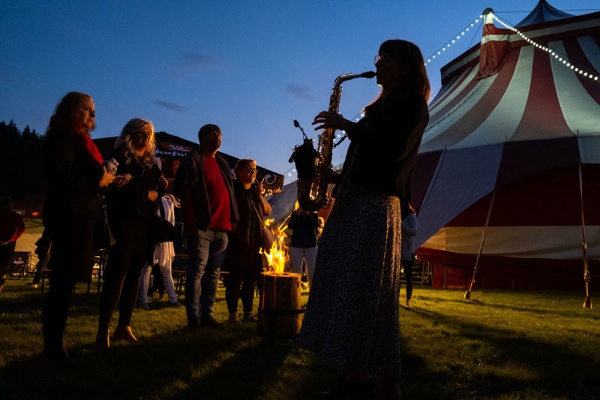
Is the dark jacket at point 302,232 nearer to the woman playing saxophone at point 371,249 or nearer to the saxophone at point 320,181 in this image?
the saxophone at point 320,181

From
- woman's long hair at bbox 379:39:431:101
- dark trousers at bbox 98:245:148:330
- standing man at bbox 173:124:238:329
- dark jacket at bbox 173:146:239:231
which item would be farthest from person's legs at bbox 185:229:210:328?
woman's long hair at bbox 379:39:431:101

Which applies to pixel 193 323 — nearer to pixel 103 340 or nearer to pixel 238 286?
pixel 238 286

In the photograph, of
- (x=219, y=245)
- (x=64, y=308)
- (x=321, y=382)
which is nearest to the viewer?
(x=321, y=382)

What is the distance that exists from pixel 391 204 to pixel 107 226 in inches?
68.5

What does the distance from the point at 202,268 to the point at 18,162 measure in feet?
127

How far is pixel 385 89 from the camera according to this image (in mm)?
2635

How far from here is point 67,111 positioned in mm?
3180

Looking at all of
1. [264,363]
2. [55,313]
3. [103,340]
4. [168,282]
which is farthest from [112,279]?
[168,282]

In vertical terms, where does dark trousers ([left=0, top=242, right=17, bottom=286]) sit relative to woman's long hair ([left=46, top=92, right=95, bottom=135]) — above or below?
below

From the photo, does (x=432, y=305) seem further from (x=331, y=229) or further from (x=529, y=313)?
(x=331, y=229)

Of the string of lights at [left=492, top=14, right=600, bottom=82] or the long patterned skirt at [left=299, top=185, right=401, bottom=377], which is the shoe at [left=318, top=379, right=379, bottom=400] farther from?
the string of lights at [left=492, top=14, right=600, bottom=82]

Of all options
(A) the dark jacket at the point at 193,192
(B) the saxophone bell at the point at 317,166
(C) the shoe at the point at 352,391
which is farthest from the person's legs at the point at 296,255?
(C) the shoe at the point at 352,391

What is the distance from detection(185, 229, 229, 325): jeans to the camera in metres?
4.44

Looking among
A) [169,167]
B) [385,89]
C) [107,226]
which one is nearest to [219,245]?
[107,226]
